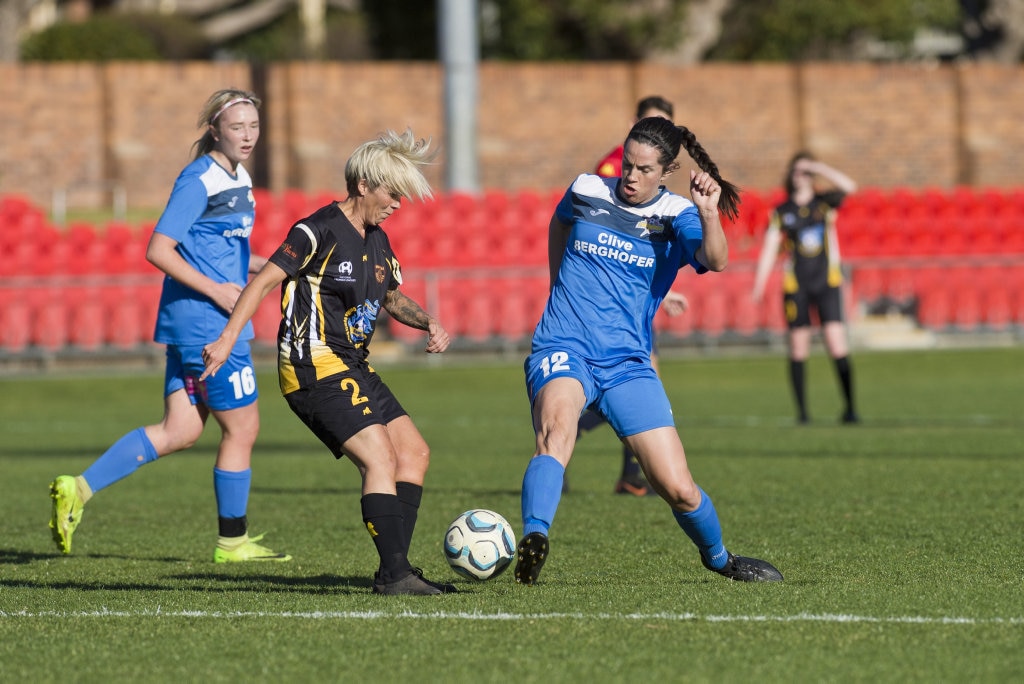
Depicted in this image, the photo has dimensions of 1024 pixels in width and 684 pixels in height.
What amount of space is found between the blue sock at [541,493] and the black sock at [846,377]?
808cm

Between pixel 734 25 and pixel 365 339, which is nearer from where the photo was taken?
pixel 365 339

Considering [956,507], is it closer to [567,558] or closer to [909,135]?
[567,558]

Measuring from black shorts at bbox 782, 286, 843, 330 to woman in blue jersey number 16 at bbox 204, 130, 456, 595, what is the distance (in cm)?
794

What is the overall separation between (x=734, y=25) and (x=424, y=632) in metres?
37.3

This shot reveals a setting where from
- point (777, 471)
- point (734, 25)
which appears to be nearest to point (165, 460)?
point (777, 471)

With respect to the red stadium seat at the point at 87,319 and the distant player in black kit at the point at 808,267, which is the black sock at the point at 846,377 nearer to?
the distant player in black kit at the point at 808,267

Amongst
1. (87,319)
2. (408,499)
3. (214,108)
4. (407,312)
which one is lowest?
(408,499)

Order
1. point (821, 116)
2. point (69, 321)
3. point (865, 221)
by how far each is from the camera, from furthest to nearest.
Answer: point (821, 116)
point (865, 221)
point (69, 321)

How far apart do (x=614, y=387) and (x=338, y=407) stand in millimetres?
1041

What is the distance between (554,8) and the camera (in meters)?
38.4

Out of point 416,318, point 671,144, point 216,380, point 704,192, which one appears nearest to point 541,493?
point 416,318

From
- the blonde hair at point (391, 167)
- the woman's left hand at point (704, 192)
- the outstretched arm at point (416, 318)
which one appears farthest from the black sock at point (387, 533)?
the woman's left hand at point (704, 192)

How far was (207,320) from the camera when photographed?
7039 mm

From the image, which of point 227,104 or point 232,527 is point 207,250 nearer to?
point 227,104
